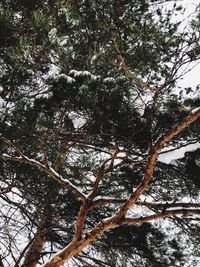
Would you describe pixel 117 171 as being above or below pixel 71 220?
above

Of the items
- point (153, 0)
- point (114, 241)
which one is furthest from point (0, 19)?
point (114, 241)

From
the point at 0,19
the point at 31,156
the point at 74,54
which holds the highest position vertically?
the point at 74,54

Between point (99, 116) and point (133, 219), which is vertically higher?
point (99, 116)

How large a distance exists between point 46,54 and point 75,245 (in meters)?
1.95

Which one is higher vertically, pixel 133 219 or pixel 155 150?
pixel 155 150

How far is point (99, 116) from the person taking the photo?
11.5 feet

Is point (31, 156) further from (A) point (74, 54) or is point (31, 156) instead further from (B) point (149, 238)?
(B) point (149, 238)

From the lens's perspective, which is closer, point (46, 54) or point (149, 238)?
point (46, 54)

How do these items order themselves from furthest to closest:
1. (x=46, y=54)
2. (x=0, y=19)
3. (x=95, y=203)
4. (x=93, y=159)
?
1. (x=93, y=159)
2. (x=46, y=54)
3. (x=0, y=19)
4. (x=95, y=203)

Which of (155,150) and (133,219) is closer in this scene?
(155,150)

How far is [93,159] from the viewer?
5023 mm

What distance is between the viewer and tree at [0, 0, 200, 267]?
3.09 m

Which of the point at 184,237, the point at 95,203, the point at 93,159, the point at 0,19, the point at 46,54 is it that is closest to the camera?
the point at 95,203

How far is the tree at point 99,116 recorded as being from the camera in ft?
10.1
